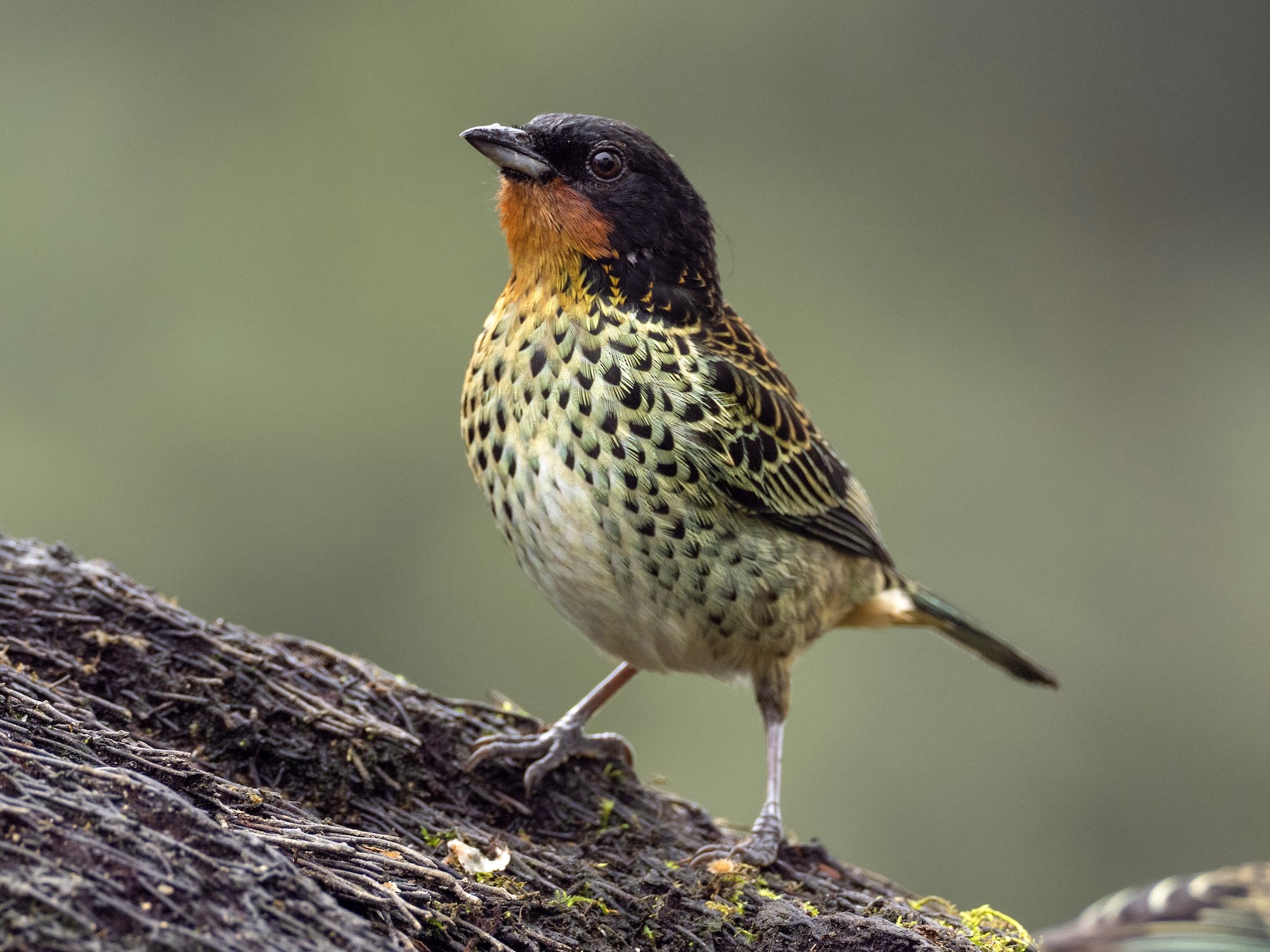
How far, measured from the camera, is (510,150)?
12.9 ft

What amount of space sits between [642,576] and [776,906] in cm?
104

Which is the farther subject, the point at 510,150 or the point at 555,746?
the point at 555,746

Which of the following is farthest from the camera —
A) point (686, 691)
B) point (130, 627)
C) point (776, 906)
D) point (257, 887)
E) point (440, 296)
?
point (440, 296)

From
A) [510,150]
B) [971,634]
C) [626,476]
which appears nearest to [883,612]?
[971,634]

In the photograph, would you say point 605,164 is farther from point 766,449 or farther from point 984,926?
point 984,926

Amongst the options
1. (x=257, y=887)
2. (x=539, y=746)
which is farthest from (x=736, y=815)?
(x=257, y=887)

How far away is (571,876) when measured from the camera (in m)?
3.38

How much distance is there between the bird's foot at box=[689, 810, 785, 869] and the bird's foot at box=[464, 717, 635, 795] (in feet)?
1.57

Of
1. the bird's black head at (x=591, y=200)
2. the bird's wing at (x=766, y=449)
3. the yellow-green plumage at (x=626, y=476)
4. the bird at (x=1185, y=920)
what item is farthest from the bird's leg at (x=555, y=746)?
the bird at (x=1185, y=920)

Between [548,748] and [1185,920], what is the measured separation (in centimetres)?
240

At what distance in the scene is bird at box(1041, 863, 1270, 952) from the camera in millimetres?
4352

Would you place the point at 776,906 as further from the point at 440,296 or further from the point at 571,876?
the point at 440,296

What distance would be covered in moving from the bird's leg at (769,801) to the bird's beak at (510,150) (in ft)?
6.04

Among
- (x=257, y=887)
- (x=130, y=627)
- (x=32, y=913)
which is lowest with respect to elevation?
(x=32, y=913)
